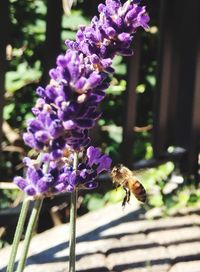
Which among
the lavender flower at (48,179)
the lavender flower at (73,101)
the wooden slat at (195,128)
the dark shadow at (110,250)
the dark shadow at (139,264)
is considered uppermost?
the lavender flower at (73,101)

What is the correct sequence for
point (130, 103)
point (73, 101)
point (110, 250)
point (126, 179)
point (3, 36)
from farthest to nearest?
point (130, 103) < point (110, 250) < point (3, 36) < point (126, 179) < point (73, 101)

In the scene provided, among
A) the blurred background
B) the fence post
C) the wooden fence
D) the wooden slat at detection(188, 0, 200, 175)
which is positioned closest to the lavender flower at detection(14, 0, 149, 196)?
the fence post

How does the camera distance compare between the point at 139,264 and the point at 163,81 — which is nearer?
the point at 139,264

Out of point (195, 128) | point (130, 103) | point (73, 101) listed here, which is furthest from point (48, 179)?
point (195, 128)

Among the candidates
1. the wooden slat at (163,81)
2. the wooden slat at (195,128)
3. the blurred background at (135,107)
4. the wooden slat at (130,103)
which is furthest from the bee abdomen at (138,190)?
the wooden slat at (195,128)

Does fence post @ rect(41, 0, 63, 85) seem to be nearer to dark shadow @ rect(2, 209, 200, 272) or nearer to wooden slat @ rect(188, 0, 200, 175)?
dark shadow @ rect(2, 209, 200, 272)

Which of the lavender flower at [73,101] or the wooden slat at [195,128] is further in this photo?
the wooden slat at [195,128]

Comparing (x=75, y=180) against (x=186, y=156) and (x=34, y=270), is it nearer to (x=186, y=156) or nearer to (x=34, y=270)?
(x=34, y=270)

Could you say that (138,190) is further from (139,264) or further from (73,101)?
(73,101)

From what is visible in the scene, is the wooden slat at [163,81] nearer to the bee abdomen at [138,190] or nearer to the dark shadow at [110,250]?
the dark shadow at [110,250]

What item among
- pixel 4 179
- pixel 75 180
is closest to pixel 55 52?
pixel 4 179
